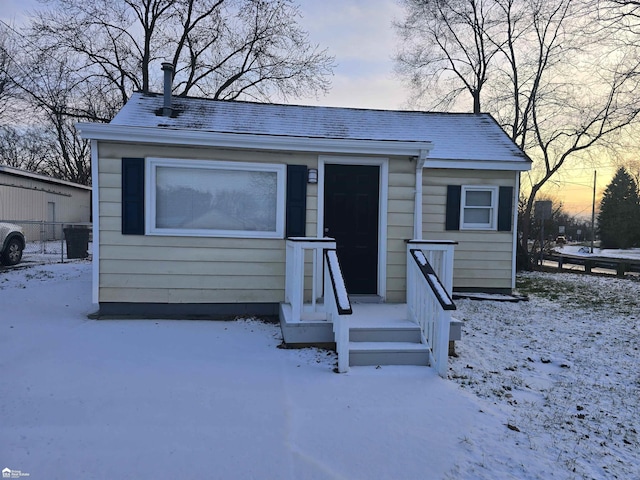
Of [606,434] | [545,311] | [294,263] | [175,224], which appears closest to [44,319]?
[175,224]

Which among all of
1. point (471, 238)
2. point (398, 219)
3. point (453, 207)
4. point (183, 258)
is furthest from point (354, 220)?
point (471, 238)

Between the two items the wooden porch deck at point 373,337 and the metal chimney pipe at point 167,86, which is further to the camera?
the metal chimney pipe at point 167,86

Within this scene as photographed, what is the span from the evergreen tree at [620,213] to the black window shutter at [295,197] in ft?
138

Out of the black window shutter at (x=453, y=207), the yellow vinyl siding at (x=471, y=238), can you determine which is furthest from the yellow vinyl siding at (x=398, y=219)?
the black window shutter at (x=453, y=207)

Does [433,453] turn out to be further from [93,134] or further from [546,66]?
[546,66]

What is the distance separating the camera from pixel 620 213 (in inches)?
1513

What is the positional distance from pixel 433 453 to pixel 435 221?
5783mm

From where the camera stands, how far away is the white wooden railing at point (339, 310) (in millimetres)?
3600

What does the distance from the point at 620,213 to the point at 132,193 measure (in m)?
46.6

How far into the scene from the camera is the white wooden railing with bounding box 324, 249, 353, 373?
142 inches

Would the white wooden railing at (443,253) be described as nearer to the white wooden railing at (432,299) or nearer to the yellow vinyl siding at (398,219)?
the white wooden railing at (432,299)

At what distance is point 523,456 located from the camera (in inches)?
95.2

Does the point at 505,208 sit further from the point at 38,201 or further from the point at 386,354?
the point at 38,201

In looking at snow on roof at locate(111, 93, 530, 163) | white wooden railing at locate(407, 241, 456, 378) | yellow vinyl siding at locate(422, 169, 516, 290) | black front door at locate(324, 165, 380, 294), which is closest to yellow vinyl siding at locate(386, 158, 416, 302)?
black front door at locate(324, 165, 380, 294)
